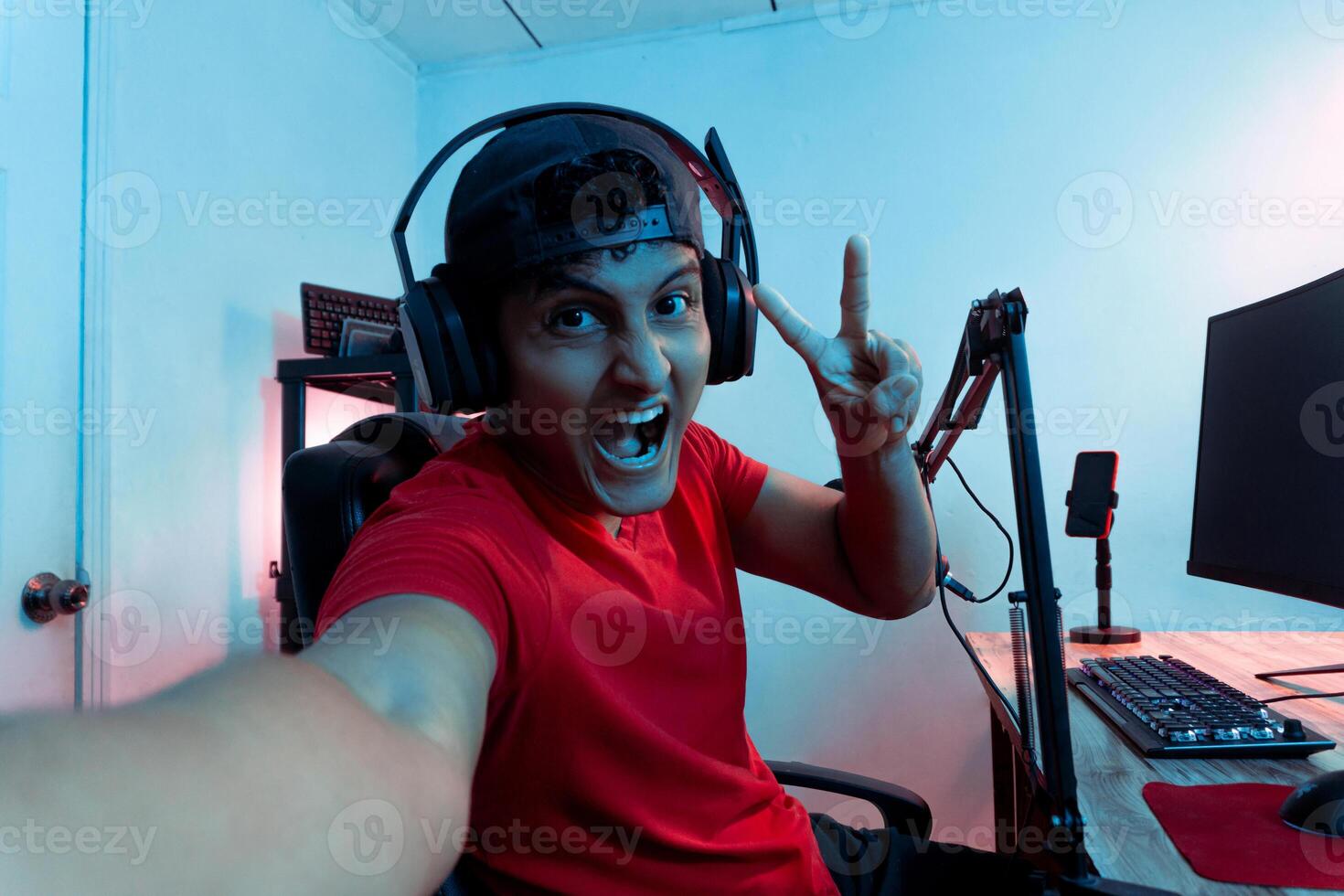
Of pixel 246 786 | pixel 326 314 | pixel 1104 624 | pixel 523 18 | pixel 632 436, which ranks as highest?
pixel 523 18

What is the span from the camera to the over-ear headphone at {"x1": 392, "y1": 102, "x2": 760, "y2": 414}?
77cm

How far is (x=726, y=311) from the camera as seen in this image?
2.93 feet

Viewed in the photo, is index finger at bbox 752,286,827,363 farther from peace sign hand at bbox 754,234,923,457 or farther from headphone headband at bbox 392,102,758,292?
headphone headband at bbox 392,102,758,292

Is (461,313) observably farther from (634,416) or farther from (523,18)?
(523,18)

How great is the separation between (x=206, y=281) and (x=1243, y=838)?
2.00 meters

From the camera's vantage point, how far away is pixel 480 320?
80 cm

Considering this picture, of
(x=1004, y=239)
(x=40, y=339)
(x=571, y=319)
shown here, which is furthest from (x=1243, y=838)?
(x=40, y=339)

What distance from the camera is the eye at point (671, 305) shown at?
81 cm

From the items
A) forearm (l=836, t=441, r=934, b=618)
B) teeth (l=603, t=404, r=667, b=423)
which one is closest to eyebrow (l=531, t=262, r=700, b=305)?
teeth (l=603, t=404, r=667, b=423)

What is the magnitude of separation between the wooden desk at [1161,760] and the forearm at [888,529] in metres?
0.24

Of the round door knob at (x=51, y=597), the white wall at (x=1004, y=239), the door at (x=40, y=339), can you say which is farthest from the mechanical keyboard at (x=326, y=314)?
the white wall at (x=1004, y=239)

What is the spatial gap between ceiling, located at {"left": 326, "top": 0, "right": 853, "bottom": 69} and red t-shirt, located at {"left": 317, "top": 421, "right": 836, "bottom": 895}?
190cm

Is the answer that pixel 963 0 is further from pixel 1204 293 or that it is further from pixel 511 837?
pixel 511 837

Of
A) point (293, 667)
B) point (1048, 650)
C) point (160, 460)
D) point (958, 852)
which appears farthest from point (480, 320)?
point (160, 460)
